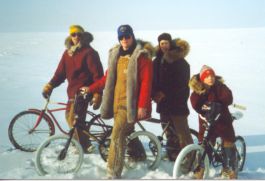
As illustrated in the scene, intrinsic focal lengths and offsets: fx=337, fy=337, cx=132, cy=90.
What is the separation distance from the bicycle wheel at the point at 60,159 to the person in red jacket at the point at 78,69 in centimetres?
24

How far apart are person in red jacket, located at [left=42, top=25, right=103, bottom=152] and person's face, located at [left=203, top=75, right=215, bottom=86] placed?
1.32 meters

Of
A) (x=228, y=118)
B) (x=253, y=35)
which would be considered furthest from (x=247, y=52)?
(x=228, y=118)

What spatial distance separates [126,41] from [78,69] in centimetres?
99

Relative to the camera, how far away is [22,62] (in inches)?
206

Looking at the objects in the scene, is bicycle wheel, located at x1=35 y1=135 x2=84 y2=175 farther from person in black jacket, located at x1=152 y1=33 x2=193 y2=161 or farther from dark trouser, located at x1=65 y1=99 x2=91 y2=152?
person in black jacket, located at x1=152 y1=33 x2=193 y2=161

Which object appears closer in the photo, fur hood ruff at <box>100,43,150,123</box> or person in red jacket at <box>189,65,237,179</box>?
fur hood ruff at <box>100,43,150,123</box>

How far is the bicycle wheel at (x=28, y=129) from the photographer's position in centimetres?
445

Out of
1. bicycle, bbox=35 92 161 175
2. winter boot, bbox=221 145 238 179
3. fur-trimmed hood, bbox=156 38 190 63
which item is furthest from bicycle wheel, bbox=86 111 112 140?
winter boot, bbox=221 145 238 179

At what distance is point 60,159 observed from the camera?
3.91m

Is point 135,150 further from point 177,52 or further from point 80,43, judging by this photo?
point 80,43

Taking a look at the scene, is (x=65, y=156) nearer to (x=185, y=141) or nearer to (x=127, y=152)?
(x=127, y=152)

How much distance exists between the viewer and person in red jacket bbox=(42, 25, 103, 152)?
4242mm

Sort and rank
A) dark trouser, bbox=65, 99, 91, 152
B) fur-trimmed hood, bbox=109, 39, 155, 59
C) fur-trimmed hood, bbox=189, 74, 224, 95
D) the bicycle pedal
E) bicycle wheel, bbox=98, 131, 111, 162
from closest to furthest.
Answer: fur-trimmed hood, bbox=109, 39, 155, 59 < fur-trimmed hood, bbox=189, 74, 224, 95 < dark trouser, bbox=65, 99, 91, 152 < bicycle wheel, bbox=98, 131, 111, 162 < the bicycle pedal

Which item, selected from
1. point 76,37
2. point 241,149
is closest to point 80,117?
point 76,37
